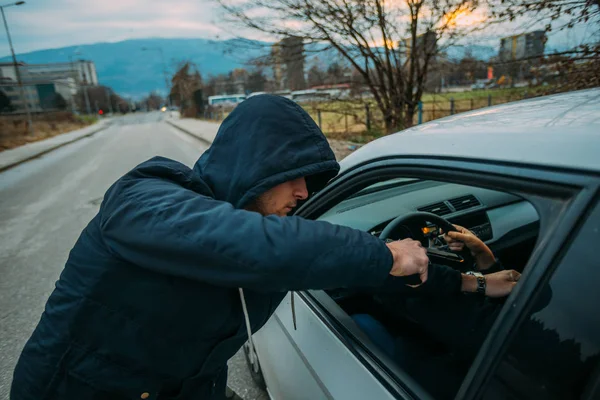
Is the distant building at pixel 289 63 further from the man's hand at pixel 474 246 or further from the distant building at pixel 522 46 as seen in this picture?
the man's hand at pixel 474 246

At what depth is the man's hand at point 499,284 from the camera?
1.55 meters

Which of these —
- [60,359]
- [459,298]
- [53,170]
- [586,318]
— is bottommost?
[53,170]

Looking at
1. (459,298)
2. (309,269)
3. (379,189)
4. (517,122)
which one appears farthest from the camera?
(379,189)

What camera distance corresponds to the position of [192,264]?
2.86 feet

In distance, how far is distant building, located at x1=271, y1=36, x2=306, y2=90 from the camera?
24.8 feet

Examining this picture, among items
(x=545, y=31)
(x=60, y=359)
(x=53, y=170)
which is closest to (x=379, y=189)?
(x=60, y=359)

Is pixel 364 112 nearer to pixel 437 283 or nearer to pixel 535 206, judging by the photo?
pixel 437 283

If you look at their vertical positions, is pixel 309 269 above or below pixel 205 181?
below

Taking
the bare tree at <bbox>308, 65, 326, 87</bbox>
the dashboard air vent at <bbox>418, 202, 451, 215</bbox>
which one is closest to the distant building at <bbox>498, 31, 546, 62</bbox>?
the bare tree at <bbox>308, 65, 326, 87</bbox>

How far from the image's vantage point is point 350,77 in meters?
8.26

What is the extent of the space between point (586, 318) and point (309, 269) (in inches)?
21.5

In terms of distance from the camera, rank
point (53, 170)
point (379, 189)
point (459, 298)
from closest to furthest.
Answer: point (459, 298), point (379, 189), point (53, 170)

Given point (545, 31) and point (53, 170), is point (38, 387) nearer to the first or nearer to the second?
point (545, 31)

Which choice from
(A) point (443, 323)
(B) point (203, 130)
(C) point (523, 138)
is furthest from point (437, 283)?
(B) point (203, 130)
